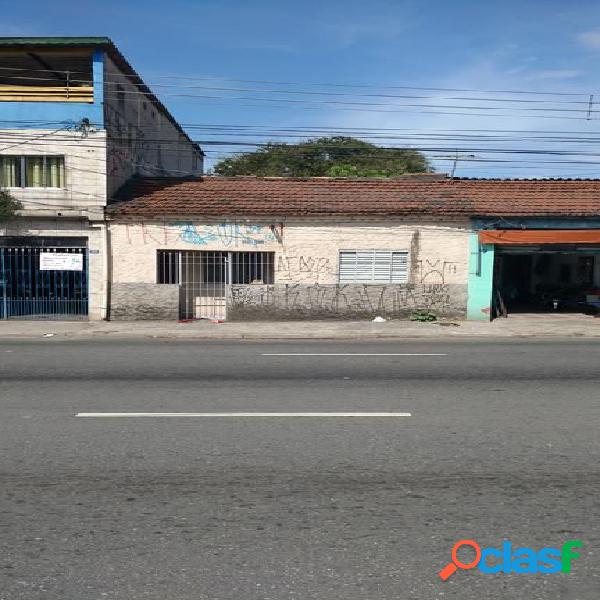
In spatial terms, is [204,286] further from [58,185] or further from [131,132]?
[131,132]

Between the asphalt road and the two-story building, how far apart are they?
8659 mm

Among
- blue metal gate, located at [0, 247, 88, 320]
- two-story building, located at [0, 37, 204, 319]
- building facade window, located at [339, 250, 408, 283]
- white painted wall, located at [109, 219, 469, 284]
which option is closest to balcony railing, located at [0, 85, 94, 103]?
two-story building, located at [0, 37, 204, 319]

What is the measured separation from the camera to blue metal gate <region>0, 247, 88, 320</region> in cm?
1700

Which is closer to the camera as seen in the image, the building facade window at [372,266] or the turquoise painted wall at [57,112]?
the turquoise painted wall at [57,112]

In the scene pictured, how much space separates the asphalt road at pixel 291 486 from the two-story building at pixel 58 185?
866cm

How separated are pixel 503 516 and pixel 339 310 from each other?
1350 centimetres

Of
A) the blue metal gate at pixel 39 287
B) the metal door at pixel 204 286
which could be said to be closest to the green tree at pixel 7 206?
the blue metal gate at pixel 39 287

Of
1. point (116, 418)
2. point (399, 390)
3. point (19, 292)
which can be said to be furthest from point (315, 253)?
point (116, 418)

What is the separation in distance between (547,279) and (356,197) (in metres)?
8.97

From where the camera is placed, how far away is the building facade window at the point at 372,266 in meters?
17.6

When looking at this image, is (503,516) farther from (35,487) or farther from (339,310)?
(339,310)

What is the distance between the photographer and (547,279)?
74.3 ft

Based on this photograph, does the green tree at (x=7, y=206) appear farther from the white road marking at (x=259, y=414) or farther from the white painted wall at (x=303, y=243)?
the white road marking at (x=259, y=414)

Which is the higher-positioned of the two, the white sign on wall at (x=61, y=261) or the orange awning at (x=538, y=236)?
the orange awning at (x=538, y=236)
